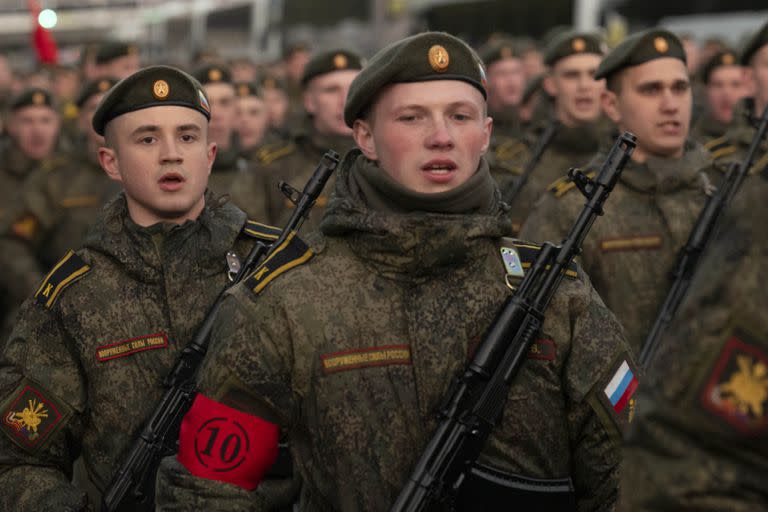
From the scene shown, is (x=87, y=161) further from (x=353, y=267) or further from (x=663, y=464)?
(x=663, y=464)

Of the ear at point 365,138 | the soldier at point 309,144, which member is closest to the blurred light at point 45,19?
the soldier at point 309,144

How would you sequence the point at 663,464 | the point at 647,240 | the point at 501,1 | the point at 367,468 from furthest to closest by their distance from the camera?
the point at 501,1 < the point at 647,240 < the point at 367,468 < the point at 663,464

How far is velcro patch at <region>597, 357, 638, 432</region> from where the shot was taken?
3916 mm

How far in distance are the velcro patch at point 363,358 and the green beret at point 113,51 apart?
9888mm

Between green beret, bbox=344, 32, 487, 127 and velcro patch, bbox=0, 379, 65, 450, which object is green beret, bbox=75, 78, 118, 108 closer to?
velcro patch, bbox=0, 379, 65, 450

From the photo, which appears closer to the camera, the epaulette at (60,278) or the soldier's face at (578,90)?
the epaulette at (60,278)

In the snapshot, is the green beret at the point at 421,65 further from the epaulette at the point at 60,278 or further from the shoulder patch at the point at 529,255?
the epaulette at the point at 60,278

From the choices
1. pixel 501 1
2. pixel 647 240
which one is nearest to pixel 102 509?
pixel 647 240

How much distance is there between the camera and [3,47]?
2499 inches

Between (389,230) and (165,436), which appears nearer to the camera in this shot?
(389,230)

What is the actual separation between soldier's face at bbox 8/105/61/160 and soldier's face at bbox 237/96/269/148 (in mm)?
1921

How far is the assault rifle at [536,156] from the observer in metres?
9.15

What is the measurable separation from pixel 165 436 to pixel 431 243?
156 cm

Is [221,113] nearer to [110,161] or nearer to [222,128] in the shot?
[222,128]
